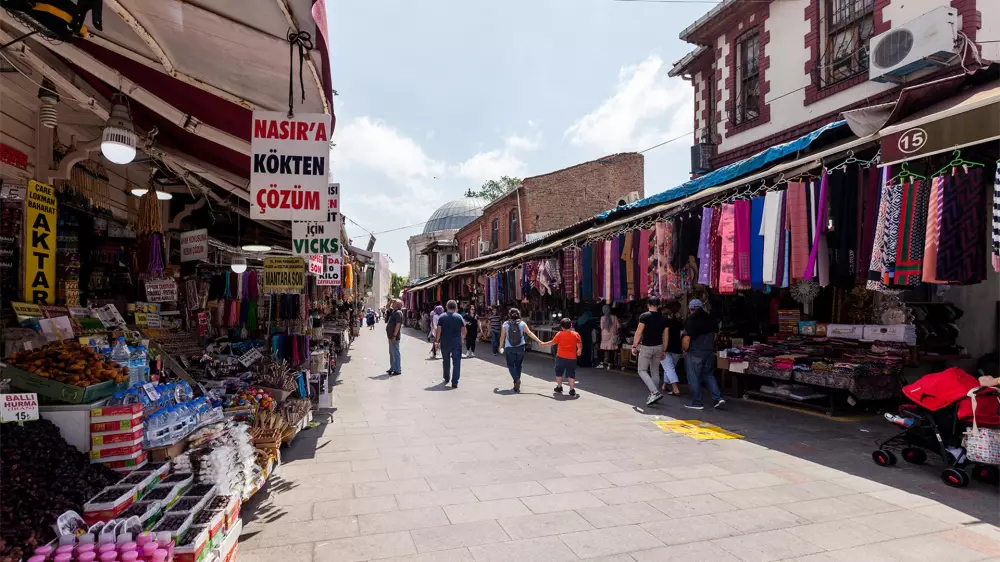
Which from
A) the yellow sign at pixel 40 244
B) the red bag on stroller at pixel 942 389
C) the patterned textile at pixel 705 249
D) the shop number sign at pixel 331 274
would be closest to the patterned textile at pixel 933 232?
the red bag on stroller at pixel 942 389

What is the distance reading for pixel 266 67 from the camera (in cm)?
405

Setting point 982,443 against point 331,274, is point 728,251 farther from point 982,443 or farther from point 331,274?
point 331,274

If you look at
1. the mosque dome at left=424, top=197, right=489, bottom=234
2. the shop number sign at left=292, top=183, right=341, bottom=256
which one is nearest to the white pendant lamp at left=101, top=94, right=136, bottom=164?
the shop number sign at left=292, top=183, right=341, bottom=256

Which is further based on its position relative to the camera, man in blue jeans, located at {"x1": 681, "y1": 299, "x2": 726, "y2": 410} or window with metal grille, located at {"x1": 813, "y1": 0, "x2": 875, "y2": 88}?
window with metal grille, located at {"x1": 813, "y1": 0, "x2": 875, "y2": 88}

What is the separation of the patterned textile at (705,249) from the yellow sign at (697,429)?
2165mm

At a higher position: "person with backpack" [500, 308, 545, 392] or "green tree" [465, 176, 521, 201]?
"green tree" [465, 176, 521, 201]

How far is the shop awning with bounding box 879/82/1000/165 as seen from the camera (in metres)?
4.96

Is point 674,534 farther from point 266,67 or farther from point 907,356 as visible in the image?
point 907,356

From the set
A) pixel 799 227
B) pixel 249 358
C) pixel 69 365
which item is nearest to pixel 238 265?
pixel 249 358

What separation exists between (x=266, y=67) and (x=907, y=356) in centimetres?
851

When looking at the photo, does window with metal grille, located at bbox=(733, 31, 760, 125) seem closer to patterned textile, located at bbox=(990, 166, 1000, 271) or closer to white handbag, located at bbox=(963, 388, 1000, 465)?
patterned textile, located at bbox=(990, 166, 1000, 271)

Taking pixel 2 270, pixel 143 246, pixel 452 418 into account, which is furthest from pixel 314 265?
pixel 2 270

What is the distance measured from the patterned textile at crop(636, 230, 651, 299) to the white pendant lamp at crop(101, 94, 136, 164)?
783 centimetres

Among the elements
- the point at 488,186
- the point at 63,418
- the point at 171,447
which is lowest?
the point at 171,447
